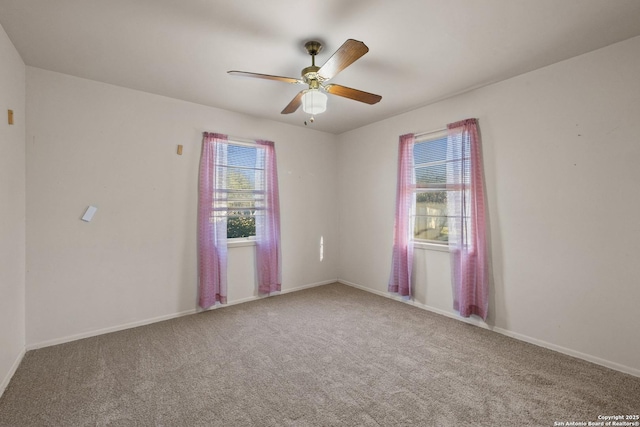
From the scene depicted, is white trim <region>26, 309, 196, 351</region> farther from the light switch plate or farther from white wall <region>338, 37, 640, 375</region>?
white wall <region>338, 37, 640, 375</region>

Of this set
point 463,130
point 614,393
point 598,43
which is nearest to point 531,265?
point 614,393

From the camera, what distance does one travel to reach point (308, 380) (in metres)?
2.14

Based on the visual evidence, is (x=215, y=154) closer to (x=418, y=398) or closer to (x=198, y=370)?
(x=198, y=370)

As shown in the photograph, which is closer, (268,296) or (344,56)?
(344,56)

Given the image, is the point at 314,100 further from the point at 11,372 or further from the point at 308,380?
the point at 11,372

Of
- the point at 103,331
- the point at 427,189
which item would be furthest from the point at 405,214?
the point at 103,331

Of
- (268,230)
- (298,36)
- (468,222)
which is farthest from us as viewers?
(268,230)

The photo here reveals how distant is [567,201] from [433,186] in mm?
1297

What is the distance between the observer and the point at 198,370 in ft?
7.43

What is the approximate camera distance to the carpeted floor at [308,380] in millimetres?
→ 1774

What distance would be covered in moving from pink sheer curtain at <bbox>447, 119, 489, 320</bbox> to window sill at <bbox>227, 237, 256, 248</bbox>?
253cm

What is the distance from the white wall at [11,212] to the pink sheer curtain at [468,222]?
3921 millimetres

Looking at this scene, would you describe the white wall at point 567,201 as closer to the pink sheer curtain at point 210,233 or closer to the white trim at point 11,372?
the pink sheer curtain at point 210,233

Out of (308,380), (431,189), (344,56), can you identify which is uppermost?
(344,56)
